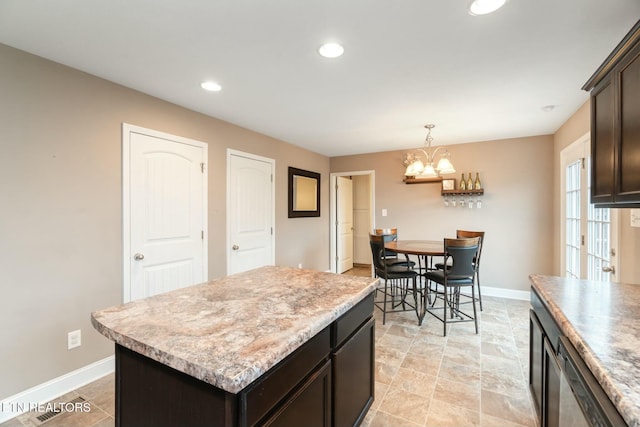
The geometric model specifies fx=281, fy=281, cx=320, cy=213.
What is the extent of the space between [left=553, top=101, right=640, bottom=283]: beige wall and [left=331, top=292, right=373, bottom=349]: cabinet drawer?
72.5 inches

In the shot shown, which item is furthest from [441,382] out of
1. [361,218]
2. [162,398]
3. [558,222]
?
[361,218]

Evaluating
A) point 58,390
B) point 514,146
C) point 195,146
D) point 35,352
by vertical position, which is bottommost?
point 58,390

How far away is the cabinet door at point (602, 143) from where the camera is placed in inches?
54.9

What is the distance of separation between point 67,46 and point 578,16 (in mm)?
2977

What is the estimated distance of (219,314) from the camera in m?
1.17

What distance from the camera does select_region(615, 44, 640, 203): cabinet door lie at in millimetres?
1188

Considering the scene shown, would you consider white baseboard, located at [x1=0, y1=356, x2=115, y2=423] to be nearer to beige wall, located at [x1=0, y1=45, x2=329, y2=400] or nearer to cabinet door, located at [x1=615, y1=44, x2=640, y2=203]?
beige wall, located at [x1=0, y1=45, x2=329, y2=400]

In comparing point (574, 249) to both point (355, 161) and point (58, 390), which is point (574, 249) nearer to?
point (355, 161)

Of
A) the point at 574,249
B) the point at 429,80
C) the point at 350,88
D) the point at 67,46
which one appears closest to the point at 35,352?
the point at 67,46


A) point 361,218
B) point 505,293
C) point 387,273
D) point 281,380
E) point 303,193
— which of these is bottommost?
point 505,293

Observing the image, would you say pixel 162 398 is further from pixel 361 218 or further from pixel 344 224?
pixel 361 218

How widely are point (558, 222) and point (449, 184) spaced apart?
1.41m

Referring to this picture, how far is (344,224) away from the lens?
19.2 feet

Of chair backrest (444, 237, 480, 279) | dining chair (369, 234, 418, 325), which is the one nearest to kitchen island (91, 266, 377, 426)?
chair backrest (444, 237, 480, 279)
